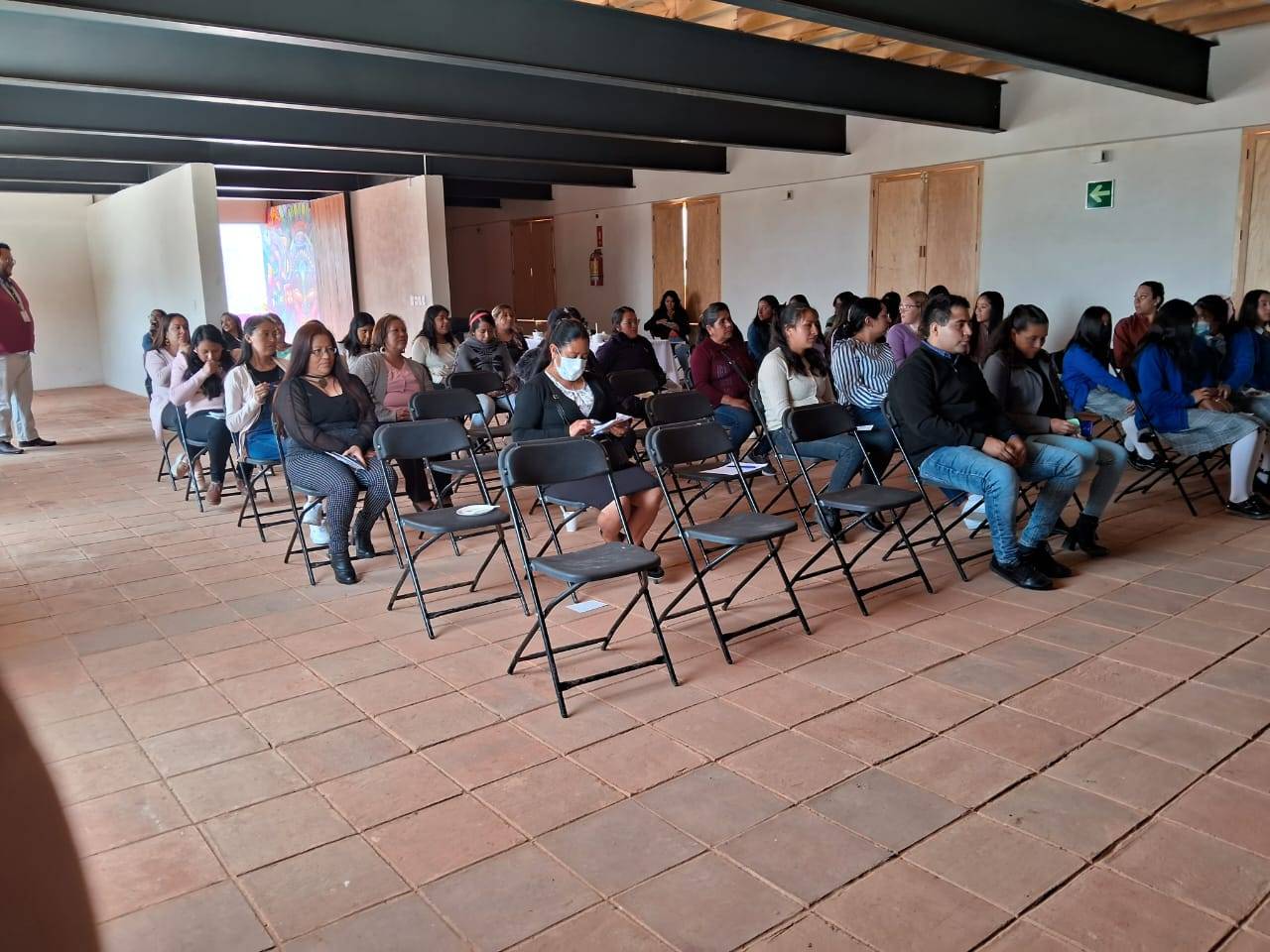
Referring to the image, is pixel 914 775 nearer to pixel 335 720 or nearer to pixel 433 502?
pixel 335 720

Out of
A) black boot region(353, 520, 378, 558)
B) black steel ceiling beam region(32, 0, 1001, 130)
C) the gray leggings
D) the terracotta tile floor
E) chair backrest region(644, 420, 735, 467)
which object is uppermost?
black steel ceiling beam region(32, 0, 1001, 130)

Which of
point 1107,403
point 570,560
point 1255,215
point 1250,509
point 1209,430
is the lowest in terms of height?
point 1250,509

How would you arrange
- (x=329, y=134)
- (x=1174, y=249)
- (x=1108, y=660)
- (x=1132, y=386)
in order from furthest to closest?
1. (x=329, y=134)
2. (x=1174, y=249)
3. (x=1132, y=386)
4. (x=1108, y=660)

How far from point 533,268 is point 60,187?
7.21 metres

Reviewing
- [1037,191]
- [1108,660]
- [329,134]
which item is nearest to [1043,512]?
[1108,660]

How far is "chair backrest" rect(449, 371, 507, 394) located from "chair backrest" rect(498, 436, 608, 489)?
3.03m

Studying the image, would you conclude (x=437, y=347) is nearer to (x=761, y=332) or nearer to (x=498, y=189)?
(x=761, y=332)

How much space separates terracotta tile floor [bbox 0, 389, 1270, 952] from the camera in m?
2.27

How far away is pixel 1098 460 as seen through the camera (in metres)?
4.90

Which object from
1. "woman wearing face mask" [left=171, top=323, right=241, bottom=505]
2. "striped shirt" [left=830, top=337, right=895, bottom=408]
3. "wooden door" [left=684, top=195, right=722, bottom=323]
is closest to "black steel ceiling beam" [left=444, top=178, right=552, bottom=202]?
"wooden door" [left=684, top=195, right=722, bottom=323]

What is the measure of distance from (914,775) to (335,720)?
1867 millimetres

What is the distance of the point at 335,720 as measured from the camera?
3.31m

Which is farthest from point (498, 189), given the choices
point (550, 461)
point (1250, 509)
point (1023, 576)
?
point (1023, 576)

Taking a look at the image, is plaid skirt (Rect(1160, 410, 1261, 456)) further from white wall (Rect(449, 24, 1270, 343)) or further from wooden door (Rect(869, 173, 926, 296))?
wooden door (Rect(869, 173, 926, 296))
